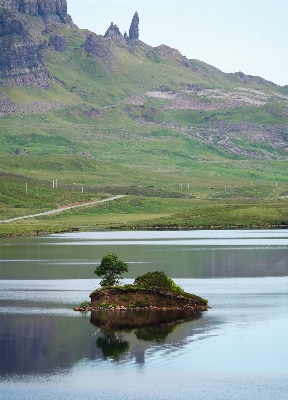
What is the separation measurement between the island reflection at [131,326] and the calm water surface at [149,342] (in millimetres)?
112

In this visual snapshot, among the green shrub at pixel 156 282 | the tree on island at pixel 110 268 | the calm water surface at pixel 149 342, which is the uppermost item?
the tree on island at pixel 110 268

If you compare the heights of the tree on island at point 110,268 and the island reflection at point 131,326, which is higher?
the tree on island at point 110,268

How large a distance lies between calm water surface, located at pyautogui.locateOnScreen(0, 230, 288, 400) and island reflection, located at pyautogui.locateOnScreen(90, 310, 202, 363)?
11 centimetres

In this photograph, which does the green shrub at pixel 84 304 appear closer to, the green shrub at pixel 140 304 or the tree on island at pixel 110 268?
the tree on island at pixel 110 268

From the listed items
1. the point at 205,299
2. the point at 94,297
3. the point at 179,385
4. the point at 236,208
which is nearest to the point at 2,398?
the point at 179,385

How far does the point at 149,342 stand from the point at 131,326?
414 centimetres

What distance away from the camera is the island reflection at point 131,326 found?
50344 mm

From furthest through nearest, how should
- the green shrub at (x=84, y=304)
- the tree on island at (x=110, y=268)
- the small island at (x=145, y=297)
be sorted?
1. the tree on island at (x=110, y=268)
2. the green shrub at (x=84, y=304)
3. the small island at (x=145, y=297)

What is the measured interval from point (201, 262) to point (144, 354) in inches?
1950

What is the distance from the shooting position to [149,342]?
169 ft

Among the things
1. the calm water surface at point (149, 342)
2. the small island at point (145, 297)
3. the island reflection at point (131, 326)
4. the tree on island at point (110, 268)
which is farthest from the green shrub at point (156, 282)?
the tree on island at point (110, 268)

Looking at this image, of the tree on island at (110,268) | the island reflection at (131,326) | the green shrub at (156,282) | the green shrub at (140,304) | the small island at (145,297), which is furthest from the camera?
the tree on island at (110,268)

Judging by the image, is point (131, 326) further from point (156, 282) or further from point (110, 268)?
point (110, 268)

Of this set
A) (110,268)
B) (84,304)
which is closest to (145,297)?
(84,304)
